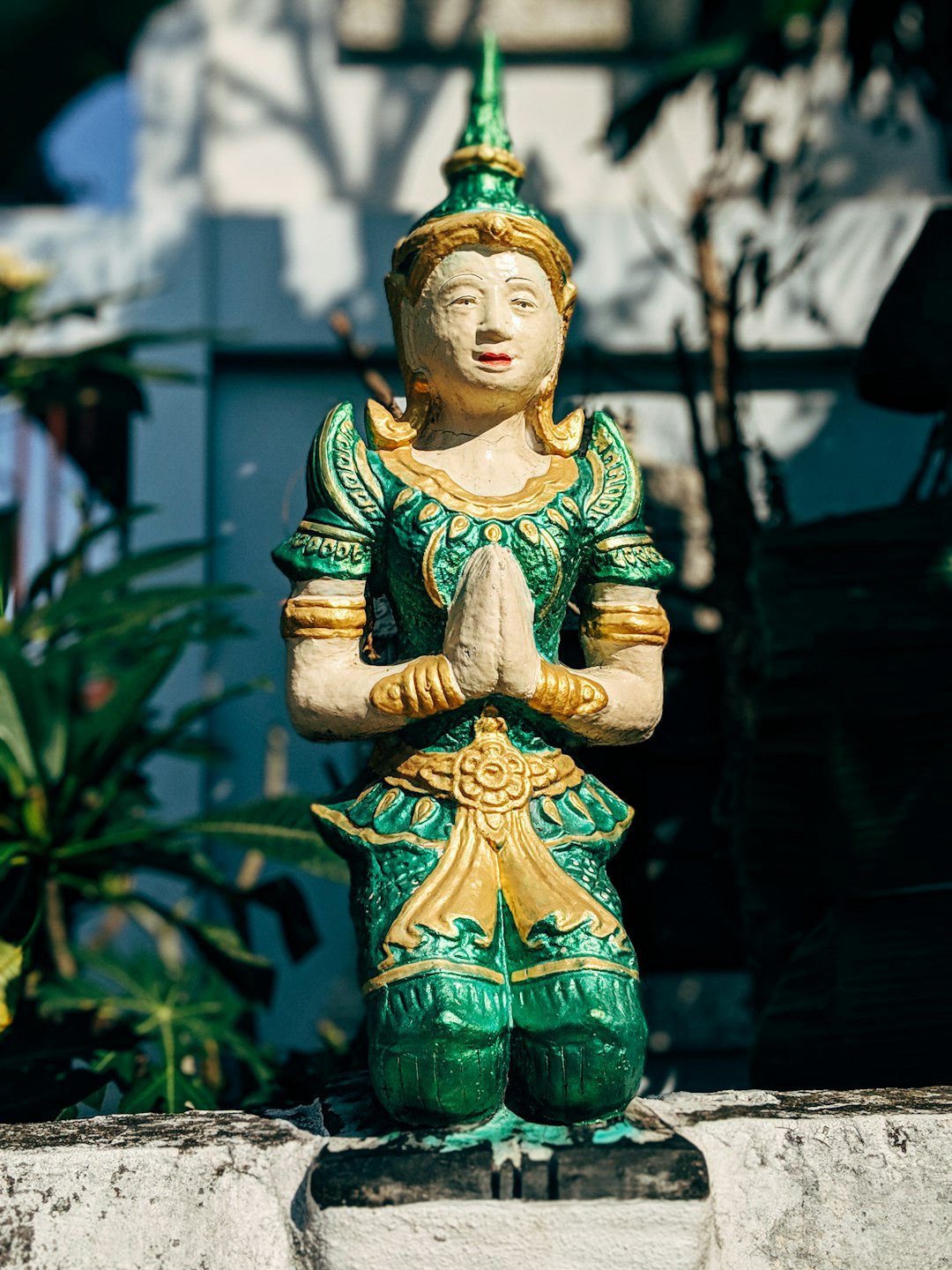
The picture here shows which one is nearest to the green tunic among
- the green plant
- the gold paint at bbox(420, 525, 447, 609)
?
the gold paint at bbox(420, 525, 447, 609)

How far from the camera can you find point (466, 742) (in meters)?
1.65

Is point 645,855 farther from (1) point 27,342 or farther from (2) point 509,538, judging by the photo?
(1) point 27,342

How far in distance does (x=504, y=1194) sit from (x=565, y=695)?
62 centimetres

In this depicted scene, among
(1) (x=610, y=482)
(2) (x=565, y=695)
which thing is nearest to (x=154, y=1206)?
(2) (x=565, y=695)

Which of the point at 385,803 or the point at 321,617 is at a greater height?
the point at 321,617

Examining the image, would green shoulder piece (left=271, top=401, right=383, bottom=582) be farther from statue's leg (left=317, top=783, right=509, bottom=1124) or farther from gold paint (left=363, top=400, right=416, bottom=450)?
statue's leg (left=317, top=783, right=509, bottom=1124)

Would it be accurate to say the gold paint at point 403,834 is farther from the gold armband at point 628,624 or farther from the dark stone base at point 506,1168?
the dark stone base at point 506,1168

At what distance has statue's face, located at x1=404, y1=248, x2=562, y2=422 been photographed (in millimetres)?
1730

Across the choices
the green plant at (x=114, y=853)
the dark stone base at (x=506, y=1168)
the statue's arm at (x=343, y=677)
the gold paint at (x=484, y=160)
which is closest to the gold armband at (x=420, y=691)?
the statue's arm at (x=343, y=677)

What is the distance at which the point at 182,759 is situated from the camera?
3215mm

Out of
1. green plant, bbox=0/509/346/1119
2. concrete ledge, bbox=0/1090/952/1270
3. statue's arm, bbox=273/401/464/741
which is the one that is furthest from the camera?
green plant, bbox=0/509/346/1119

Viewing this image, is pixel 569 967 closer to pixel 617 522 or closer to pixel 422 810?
pixel 422 810

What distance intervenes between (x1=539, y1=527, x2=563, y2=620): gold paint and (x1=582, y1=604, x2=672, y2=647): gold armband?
72mm

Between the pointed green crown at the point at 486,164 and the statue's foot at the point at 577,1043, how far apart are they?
110 centimetres
